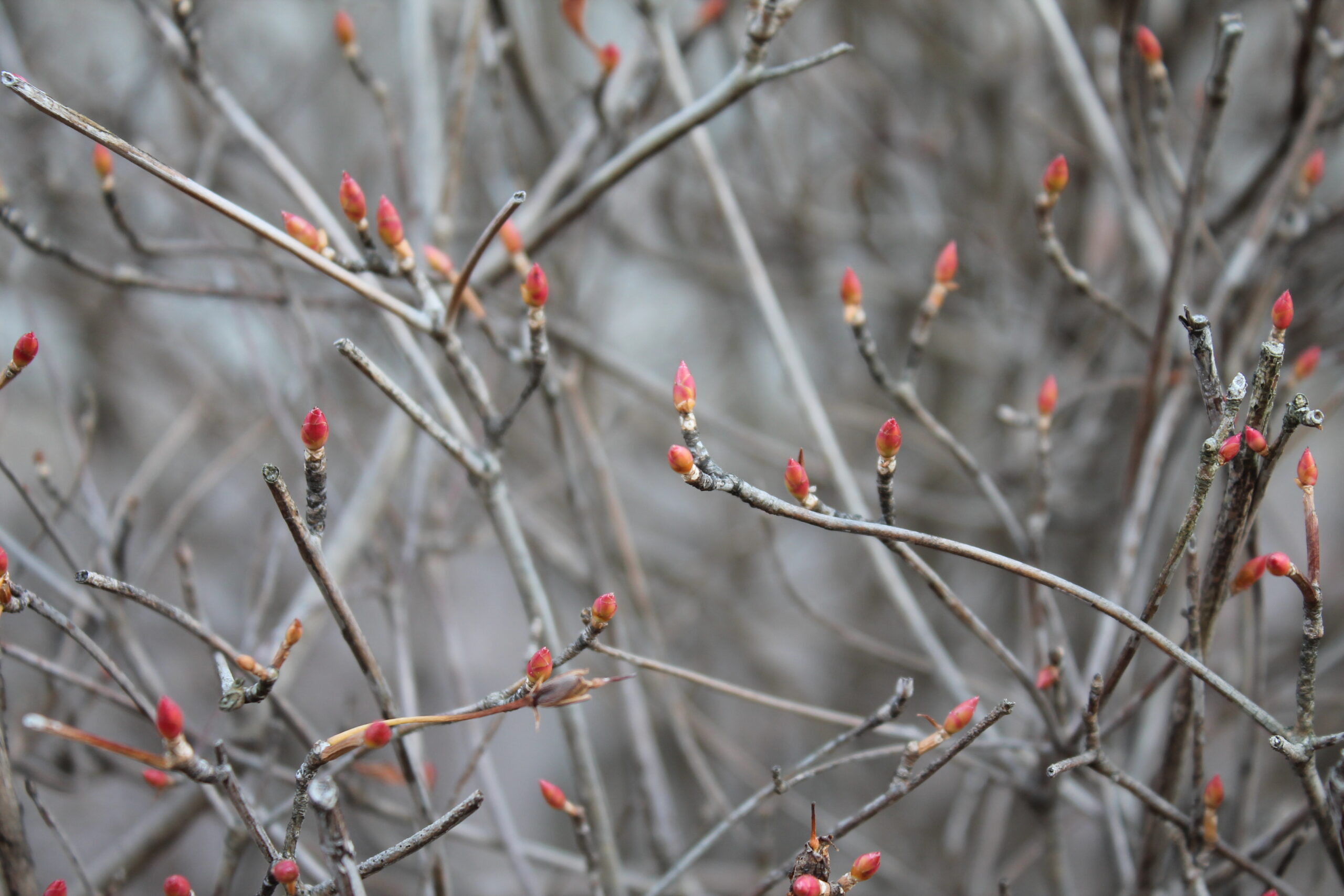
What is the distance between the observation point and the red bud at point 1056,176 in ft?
3.78

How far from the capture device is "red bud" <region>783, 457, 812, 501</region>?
0.87 meters

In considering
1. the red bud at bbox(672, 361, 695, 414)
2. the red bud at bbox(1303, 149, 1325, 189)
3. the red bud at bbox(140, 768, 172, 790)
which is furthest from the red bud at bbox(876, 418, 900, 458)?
the red bud at bbox(1303, 149, 1325, 189)

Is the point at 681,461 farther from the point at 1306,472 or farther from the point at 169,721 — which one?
the point at 1306,472

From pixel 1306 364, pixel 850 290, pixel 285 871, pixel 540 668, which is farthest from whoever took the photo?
pixel 1306 364

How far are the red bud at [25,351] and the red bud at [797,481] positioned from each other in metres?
0.76

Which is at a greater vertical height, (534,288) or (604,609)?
(534,288)

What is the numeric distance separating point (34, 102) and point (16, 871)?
2.56 ft

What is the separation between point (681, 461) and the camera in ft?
2.60

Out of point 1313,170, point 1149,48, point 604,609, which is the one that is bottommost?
point 604,609

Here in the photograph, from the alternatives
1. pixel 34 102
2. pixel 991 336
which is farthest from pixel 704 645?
pixel 34 102

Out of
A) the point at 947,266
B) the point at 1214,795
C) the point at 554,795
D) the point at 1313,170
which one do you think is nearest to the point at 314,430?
the point at 554,795

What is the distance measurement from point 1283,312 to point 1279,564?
9.9 inches

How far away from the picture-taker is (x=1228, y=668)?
7.89ft

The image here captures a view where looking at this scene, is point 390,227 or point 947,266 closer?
point 390,227
